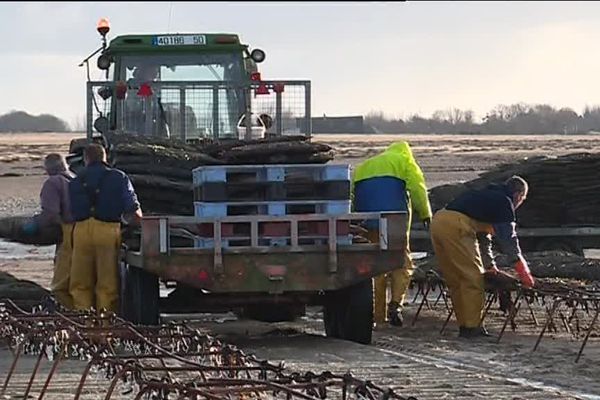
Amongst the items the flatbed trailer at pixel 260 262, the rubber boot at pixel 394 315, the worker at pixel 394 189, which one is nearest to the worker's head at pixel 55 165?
the flatbed trailer at pixel 260 262

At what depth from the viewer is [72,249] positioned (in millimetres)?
12000

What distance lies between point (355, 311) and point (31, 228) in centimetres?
343

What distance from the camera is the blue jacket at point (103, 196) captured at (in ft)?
38.3

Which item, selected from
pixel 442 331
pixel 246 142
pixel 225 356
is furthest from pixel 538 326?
pixel 225 356

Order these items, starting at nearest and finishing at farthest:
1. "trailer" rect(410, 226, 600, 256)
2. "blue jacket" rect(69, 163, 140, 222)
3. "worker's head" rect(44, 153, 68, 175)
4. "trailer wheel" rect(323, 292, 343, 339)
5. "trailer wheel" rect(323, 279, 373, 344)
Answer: "trailer wheel" rect(323, 279, 373, 344) < "trailer wheel" rect(323, 292, 343, 339) < "blue jacket" rect(69, 163, 140, 222) < "worker's head" rect(44, 153, 68, 175) < "trailer" rect(410, 226, 600, 256)

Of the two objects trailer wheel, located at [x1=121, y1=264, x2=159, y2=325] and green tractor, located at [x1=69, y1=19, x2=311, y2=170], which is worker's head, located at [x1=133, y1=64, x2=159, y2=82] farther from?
trailer wheel, located at [x1=121, y1=264, x2=159, y2=325]

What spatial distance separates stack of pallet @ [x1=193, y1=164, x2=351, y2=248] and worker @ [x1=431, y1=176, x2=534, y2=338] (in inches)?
59.2

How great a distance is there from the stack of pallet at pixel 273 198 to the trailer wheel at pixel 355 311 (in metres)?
0.48

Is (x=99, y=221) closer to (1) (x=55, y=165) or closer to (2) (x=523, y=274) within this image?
(1) (x=55, y=165)

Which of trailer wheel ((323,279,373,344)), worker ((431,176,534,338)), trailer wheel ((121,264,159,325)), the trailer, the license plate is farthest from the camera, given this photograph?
the trailer

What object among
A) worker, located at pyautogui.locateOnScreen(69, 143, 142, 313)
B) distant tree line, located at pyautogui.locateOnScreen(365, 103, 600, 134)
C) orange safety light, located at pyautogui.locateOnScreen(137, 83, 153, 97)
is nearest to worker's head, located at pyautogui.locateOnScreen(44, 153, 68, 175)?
worker, located at pyautogui.locateOnScreen(69, 143, 142, 313)

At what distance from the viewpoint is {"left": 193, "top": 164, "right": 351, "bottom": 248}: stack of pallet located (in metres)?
10.8

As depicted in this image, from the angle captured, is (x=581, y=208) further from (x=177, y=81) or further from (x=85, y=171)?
(x=85, y=171)

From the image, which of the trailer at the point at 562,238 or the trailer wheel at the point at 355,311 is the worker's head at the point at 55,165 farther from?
the trailer at the point at 562,238
